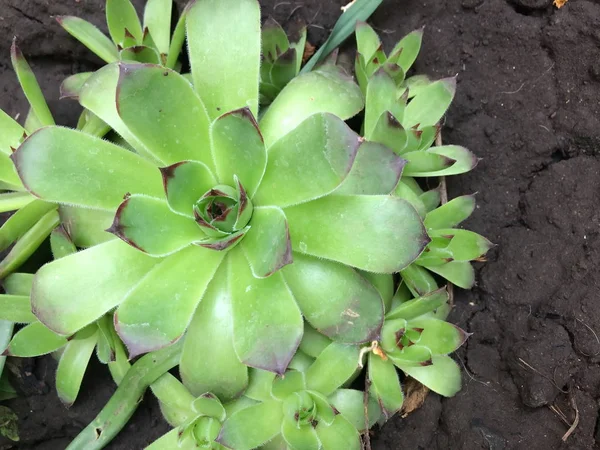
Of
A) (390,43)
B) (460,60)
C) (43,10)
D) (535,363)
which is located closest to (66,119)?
(43,10)

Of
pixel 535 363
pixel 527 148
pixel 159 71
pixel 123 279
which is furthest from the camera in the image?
pixel 527 148

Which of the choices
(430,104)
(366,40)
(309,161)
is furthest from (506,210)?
(309,161)

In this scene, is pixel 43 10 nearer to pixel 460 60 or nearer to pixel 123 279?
pixel 123 279

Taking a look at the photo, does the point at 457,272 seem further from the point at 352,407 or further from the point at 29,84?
the point at 29,84

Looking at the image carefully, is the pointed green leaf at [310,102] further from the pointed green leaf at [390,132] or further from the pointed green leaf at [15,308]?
the pointed green leaf at [15,308]

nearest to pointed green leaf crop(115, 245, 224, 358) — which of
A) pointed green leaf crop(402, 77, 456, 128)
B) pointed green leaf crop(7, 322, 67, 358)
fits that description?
pointed green leaf crop(7, 322, 67, 358)

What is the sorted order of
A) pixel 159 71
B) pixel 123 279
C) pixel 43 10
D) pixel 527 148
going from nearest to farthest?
1. pixel 159 71
2. pixel 123 279
3. pixel 527 148
4. pixel 43 10

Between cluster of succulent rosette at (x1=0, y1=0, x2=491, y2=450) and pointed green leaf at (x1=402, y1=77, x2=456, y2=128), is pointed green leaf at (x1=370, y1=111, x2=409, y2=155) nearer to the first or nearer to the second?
cluster of succulent rosette at (x1=0, y1=0, x2=491, y2=450)

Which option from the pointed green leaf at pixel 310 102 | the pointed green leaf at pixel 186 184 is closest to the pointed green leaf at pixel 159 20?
the pointed green leaf at pixel 310 102
